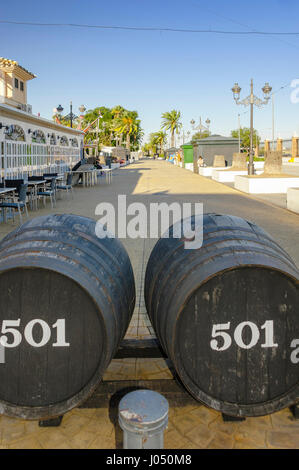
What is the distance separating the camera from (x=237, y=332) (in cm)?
256

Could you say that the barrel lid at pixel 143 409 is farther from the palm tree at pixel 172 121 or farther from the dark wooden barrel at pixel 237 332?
the palm tree at pixel 172 121

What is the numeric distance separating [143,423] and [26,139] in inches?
655

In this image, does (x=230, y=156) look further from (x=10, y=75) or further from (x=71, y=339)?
(x=71, y=339)

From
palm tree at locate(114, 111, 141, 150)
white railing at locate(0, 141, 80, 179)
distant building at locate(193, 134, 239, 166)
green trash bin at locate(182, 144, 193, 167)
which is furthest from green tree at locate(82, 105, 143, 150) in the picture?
white railing at locate(0, 141, 80, 179)

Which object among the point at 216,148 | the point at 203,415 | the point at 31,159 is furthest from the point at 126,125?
the point at 203,415

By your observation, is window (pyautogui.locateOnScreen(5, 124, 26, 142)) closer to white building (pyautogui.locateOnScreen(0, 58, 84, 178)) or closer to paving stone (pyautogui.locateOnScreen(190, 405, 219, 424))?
white building (pyautogui.locateOnScreen(0, 58, 84, 178))

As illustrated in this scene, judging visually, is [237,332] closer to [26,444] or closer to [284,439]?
[284,439]

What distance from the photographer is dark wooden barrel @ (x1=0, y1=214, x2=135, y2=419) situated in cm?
247

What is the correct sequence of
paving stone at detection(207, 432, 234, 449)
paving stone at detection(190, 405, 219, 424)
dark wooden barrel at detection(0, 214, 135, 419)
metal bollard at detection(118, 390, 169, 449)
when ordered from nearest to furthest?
metal bollard at detection(118, 390, 169, 449) → dark wooden barrel at detection(0, 214, 135, 419) → paving stone at detection(207, 432, 234, 449) → paving stone at detection(190, 405, 219, 424)

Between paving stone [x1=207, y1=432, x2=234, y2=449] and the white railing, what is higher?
the white railing

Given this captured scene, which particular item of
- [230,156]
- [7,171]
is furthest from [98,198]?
[230,156]

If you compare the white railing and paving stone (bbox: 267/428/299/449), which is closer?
paving stone (bbox: 267/428/299/449)

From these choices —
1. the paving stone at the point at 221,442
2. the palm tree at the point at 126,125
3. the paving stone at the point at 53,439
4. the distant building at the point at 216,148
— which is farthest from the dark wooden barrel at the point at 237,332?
the palm tree at the point at 126,125

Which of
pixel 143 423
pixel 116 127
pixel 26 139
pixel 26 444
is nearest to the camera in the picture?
pixel 143 423
